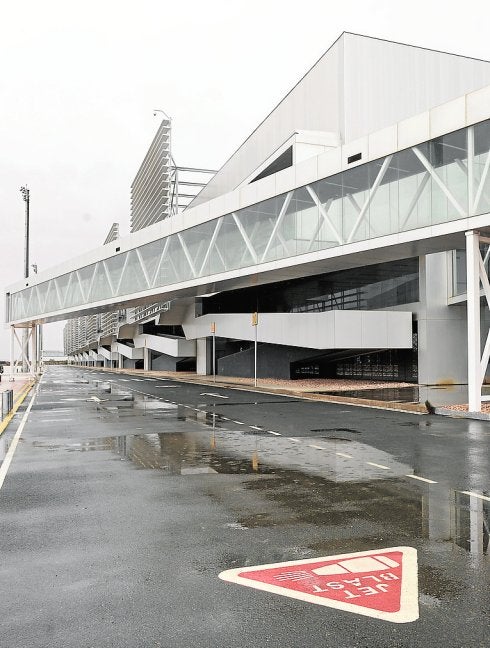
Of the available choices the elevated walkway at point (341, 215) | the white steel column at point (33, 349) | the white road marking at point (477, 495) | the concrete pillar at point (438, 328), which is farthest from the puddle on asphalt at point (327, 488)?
the white steel column at point (33, 349)

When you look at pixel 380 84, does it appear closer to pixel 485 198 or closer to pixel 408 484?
pixel 485 198

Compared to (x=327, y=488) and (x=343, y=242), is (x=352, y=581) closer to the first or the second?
(x=327, y=488)

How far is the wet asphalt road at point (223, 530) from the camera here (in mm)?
3881

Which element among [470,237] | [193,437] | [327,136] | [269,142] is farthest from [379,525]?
[269,142]

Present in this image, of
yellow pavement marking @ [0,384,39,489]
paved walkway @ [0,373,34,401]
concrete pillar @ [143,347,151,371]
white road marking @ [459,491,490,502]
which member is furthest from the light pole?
white road marking @ [459,491,490,502]

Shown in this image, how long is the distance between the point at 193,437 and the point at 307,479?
4946 mm

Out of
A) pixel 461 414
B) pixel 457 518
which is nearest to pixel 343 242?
pixel 461 414

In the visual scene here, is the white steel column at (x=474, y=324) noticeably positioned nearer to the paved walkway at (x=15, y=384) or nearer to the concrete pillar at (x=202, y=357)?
the paved walkway at (x=15, y=384)

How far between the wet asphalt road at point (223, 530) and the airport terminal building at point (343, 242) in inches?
329

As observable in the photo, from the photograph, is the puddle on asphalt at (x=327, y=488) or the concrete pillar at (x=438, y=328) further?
the concrete pillar at (x=438, y=328)

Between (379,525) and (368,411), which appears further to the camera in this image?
(368,411)

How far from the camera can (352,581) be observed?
15.3 feet

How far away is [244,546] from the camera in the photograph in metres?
5.57

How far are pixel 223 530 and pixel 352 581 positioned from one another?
1814 mm
